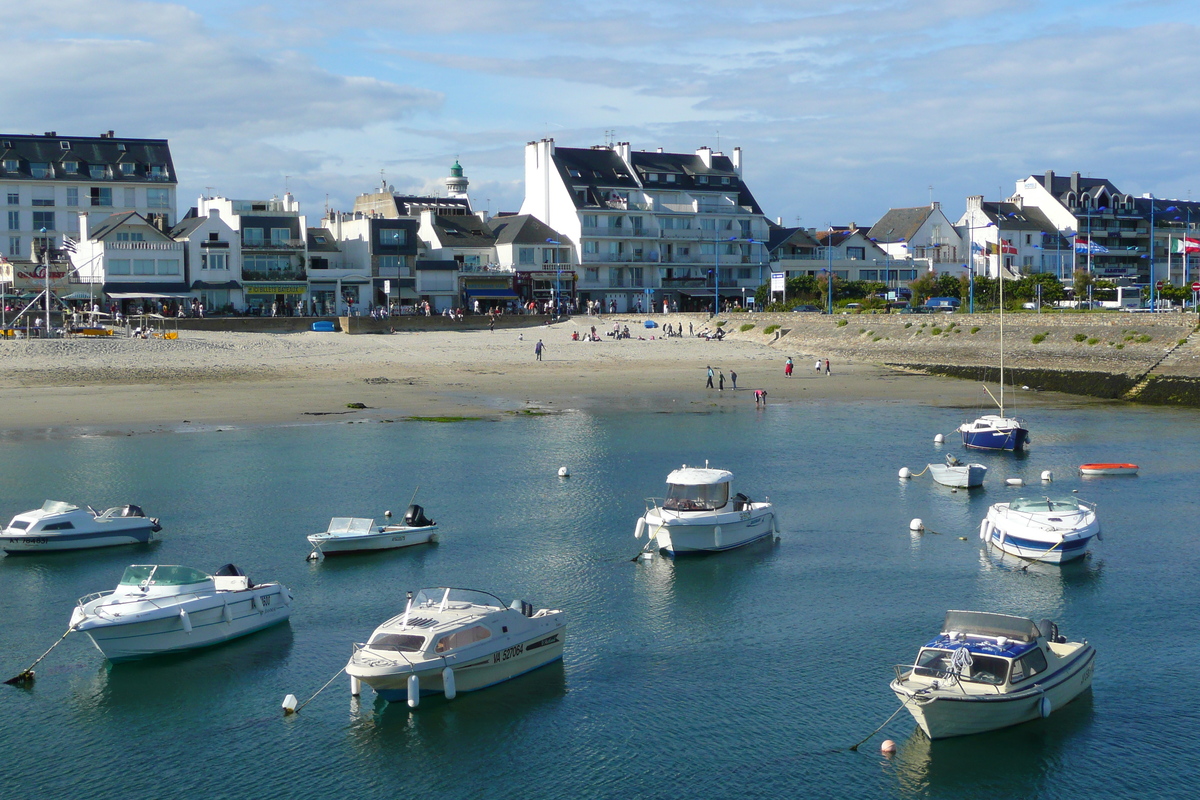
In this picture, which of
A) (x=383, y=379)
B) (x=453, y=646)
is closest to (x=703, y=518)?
(x=453, y=646)

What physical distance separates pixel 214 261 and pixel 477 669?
78.8m

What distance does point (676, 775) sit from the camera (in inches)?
736

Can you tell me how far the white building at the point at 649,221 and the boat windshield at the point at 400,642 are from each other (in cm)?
8854

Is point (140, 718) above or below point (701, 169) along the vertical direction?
below

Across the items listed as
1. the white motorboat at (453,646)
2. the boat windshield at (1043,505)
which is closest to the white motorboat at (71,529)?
the white motorboat at (453,646)

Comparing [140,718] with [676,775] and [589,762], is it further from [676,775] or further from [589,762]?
[676,775]

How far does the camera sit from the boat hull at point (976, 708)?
758 inches

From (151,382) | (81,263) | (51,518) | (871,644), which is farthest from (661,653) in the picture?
(81,263)

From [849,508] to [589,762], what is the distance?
19.1 meters

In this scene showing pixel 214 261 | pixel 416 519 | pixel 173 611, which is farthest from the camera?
pixel 214 261

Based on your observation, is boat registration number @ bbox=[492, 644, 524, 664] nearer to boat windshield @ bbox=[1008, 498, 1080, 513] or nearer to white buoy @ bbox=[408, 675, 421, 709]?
white buoy @ bbox=[408, 675, 421, 709]

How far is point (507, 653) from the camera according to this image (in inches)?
875

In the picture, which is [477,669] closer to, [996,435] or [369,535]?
[369,535]

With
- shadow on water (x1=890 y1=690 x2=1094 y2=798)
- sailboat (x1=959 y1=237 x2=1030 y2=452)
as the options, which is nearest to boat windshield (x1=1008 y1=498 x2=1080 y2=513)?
shadow on water (x1=890 y1=690 x2=1094 y2=798)
